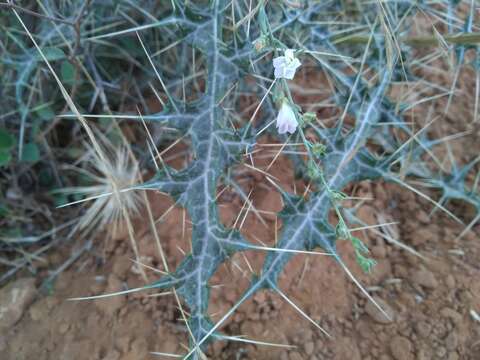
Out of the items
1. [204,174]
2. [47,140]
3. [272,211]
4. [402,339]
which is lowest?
[402,339]

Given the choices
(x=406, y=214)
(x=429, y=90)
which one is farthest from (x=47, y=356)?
(x=429, y=90)

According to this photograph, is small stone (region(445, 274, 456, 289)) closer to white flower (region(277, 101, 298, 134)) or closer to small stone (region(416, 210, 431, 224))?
small stone (region(416, 210, 431, 224))

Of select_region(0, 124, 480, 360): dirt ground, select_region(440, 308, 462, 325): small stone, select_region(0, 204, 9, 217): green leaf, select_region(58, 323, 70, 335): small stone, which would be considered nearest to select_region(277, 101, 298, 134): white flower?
select_region(0, 124, 480, 360): dirt ground

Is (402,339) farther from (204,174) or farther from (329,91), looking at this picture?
(329,91)

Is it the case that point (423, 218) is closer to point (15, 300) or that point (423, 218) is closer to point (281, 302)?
point (281, 302)

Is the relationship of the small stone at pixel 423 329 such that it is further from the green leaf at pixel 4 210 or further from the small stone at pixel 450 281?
the green leaf at pixel 4 210

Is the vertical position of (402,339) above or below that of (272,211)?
below
